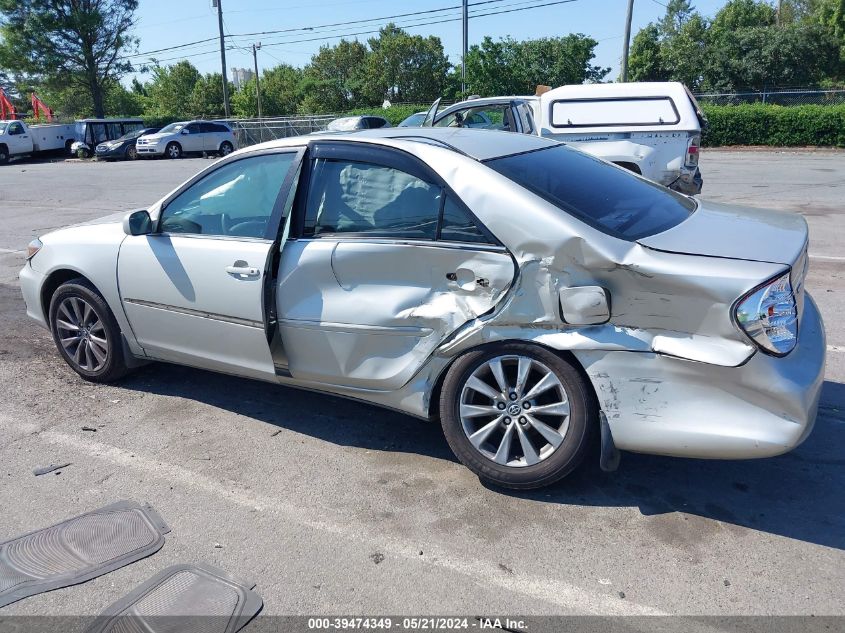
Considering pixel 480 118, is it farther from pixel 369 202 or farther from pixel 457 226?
pixel 457 226

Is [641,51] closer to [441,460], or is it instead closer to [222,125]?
[222,125]

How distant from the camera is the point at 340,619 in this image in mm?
2799

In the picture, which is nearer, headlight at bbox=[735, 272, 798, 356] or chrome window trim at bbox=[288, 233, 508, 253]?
headlight at bbox=[735, 272, 798, 356]

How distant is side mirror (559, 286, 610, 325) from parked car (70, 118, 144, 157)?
36.9 meters

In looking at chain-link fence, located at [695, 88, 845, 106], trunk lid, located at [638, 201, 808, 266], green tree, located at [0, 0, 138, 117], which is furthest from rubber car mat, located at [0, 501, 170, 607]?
green tree, located at [0, 0, 138, 117]

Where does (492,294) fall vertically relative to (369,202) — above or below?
below

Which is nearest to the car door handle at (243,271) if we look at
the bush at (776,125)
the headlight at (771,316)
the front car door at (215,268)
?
the front car door at (215,268)

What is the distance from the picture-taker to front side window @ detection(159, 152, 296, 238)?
427cm

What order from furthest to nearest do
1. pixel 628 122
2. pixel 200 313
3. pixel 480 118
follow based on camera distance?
pixel 480 118
pixel 628 122
pixel 200 313

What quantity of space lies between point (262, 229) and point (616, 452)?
7.38ft

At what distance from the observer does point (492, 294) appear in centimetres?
351

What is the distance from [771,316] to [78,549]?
10.3 ft

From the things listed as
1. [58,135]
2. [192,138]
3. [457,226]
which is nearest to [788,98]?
[192,138]

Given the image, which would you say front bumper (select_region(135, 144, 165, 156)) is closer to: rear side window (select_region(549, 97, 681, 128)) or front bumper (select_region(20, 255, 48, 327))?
rear side window (select_region(549, 97, 681, 128))
